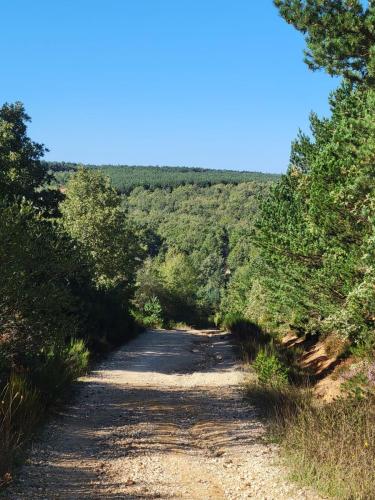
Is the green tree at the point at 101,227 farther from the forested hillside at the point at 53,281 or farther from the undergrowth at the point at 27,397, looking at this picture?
the undergrowth at the point at 27,397

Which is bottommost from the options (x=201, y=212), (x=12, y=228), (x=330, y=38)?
(x=12, y=228)

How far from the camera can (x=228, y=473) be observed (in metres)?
6.59

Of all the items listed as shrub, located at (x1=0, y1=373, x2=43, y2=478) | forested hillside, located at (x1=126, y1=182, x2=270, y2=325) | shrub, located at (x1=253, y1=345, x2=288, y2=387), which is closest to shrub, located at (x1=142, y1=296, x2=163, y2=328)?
forested hillside, located at (x1=126, y1=182, x2=270, y2=325)

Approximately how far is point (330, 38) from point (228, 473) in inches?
329

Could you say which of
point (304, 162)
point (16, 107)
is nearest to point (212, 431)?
point (304, 162)

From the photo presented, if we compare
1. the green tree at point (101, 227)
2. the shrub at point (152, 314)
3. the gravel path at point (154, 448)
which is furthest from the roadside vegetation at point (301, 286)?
the shrub at point (152, 314)

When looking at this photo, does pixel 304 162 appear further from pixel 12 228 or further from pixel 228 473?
pixel 228 473

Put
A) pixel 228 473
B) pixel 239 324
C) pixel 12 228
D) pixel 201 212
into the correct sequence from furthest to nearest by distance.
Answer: pixel 201 212 < pixel 239 324 < pixel 12 228 < pixel 228 473

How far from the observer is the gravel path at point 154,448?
5.87 meters

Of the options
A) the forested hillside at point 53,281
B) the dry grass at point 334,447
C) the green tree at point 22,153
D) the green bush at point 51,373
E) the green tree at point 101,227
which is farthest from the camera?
the green tree at point 101,227

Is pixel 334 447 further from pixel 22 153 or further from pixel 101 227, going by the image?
pixel 101 227

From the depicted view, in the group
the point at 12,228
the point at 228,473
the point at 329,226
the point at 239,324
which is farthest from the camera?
the point at 239,324

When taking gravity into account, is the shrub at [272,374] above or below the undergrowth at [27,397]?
below

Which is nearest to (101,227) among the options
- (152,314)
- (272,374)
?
(152,314)
